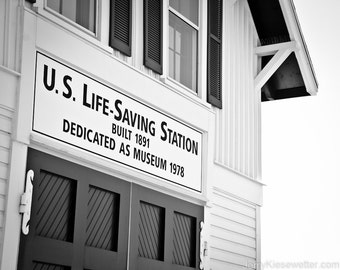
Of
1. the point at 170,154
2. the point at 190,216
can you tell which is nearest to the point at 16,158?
the point at 170,154

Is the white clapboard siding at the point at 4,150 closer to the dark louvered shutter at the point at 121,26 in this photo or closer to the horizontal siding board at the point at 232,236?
the dark louvered shutter at the point at 121,26

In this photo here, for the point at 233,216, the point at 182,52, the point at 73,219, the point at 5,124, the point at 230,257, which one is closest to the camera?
the point at 5,124

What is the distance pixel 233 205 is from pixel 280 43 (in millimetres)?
2999

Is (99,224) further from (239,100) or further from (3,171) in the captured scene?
(239,100)

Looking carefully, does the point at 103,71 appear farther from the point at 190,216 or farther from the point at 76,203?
the point at 190,216

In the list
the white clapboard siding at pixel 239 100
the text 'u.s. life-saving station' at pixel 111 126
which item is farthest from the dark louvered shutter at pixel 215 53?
the text 'u.s. life-saving station' at pixel 111 126

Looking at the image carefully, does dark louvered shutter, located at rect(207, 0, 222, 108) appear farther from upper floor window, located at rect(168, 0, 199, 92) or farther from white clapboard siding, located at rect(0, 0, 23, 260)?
white clapboard siding, located at rect(0, 0, 23, 260)

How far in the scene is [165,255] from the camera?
10.8 m

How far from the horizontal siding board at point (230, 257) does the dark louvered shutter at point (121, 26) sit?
11.0ft

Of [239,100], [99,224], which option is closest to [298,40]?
[239,100]

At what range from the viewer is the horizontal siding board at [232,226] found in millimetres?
12164

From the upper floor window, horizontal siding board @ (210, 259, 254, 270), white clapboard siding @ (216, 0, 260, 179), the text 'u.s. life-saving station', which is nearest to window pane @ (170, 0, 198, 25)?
the upper floor window

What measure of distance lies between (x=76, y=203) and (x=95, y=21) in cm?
221

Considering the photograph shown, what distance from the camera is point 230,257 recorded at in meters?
12.5
